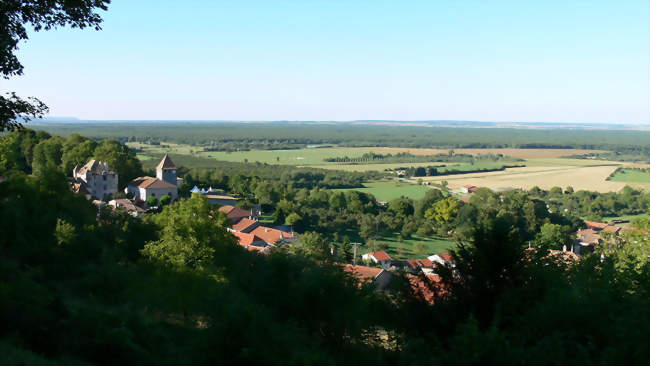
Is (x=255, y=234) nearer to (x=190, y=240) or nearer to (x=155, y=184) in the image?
(x=155, y=184)

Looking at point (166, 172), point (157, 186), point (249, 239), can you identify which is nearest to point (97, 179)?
point (157, 186)

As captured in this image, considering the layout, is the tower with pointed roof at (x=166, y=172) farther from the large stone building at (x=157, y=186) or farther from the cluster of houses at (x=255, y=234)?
the cluster of houses at (x=255, y=234)

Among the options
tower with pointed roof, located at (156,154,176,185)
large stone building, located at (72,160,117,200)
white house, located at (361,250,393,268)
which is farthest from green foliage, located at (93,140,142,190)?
white house, located at (361,250,393,268)

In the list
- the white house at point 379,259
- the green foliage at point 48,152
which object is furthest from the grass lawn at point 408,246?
the green foliage at point 48,152

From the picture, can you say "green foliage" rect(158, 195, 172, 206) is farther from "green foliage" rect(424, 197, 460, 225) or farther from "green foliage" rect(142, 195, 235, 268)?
"green foliage" rect(424, 197, 460, 225)

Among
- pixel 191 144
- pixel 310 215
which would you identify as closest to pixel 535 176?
pixel 310 215

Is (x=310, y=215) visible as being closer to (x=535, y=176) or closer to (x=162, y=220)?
(x=162, y=220)
